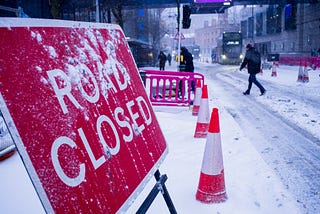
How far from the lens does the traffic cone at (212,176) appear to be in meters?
3.14

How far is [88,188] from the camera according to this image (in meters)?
1.42

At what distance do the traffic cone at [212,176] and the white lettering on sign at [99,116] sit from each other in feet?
3.91

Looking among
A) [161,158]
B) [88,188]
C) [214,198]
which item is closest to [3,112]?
[88,188]

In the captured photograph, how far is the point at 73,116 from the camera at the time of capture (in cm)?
148

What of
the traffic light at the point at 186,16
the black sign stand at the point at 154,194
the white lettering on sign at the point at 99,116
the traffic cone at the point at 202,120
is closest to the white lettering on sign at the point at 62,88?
the white lettering on sign at the point at 99,116

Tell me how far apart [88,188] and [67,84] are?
53 cm

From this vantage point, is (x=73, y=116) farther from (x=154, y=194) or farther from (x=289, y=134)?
(x=289, y=134)

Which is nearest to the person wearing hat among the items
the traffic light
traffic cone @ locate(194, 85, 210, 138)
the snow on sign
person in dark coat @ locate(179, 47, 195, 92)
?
person in dark coat @ locate(179, 47, 195, 92)

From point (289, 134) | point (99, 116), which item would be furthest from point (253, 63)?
point (99, 116)

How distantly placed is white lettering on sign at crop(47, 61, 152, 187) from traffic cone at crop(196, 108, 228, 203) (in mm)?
1191

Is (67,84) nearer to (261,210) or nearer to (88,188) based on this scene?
(88,188)

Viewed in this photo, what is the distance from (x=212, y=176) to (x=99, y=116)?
185cm

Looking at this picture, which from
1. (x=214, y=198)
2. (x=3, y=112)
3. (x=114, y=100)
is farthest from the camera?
(x=214, y=198)

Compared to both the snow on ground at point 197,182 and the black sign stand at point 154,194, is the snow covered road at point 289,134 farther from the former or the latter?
the black sign stand at point 154,194
